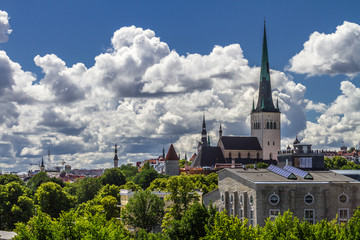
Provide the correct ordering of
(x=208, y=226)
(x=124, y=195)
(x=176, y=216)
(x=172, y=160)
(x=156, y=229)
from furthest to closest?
(x=172, y=160) < (x=124, y=195) < (x=156, y=229) < (x=176, y=216) < (x=208, y=226)

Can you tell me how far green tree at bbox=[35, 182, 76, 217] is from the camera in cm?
10731

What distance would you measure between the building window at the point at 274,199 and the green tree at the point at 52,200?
5319cm

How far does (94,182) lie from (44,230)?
9445 centimetres

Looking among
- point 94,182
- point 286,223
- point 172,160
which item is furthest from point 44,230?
point 172,160

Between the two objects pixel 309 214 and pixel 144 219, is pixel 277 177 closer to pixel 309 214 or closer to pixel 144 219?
pixel 309 214

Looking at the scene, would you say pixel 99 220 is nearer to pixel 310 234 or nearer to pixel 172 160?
pixel 310 234

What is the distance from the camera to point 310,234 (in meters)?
47.7

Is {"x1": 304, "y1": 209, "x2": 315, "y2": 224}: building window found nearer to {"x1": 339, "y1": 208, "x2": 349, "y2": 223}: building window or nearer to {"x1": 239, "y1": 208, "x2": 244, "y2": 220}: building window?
{"x1": 339, "y1": 208, "x2": 349, "y2": 223}: building window

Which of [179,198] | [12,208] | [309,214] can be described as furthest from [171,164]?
[309,214]

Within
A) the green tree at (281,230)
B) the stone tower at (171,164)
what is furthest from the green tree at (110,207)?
the stone tower at (171,164)

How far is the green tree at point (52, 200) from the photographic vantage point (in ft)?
352

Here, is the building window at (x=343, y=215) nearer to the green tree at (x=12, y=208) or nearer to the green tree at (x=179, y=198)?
the green tree at (x=179, y=198)

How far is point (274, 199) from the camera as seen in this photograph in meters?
66.4

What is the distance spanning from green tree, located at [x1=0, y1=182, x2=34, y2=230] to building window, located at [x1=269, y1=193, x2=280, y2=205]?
5133 cm
